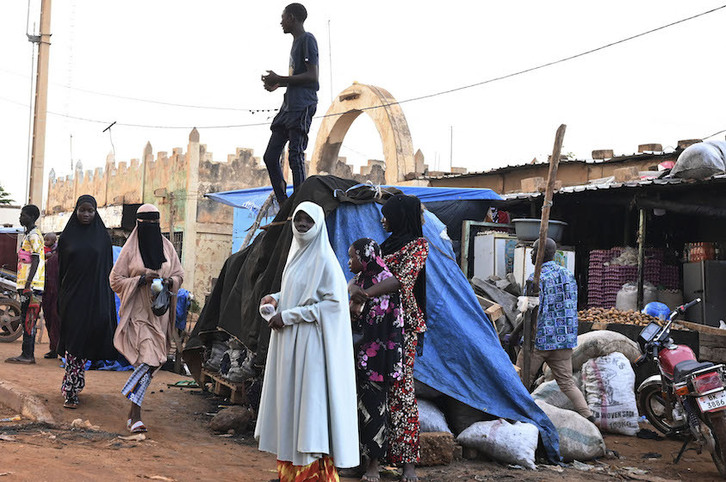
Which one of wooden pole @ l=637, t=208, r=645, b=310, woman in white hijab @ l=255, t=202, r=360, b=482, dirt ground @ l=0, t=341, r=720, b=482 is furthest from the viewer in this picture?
wooden pole @ l=637, t=208, r=645, b=310

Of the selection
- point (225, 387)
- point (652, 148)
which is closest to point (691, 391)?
point (225, 387)

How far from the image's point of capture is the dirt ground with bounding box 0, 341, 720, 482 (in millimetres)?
4625

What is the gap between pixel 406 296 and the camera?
5.17 m

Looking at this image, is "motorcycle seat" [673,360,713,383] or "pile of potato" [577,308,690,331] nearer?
"motorcycle seat" [673,360,713,383]

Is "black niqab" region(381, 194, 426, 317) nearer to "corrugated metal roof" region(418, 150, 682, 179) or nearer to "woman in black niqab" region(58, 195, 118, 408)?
"woman in black niqab" region(58, 195, 118, 408)

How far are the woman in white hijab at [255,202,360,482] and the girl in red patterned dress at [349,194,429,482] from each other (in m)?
0.65

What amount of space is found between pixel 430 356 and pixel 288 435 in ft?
7.10

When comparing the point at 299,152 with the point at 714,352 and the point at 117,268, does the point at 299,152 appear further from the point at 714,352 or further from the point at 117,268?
the point at 714,352

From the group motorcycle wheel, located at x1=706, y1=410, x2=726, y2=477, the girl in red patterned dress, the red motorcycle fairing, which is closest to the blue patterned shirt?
the red motorcycle fairing

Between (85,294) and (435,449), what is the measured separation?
3.26 metres

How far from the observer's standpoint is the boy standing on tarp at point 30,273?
377 inches

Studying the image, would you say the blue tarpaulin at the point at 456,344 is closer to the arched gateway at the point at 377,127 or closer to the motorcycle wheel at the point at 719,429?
the motorcycle wheel at the point at 719,429

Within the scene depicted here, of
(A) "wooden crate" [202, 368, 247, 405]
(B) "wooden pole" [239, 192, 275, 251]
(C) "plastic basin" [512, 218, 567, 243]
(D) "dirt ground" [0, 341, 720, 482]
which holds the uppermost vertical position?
(C) "plastic basin" [512, 218, 567, 243]

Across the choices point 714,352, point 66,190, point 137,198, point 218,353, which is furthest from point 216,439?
point 66,190
